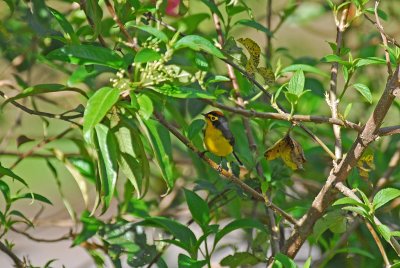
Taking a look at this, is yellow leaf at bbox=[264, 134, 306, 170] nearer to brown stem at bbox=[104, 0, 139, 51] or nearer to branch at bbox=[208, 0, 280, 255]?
branch at bbox=[208, 0, 280, 255]

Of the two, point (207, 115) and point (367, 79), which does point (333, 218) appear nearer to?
point (207, 115)

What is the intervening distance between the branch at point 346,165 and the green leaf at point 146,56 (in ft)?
1.01

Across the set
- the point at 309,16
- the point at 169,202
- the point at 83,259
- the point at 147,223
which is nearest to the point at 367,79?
the point at 309,16

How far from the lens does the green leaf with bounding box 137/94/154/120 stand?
1102 mm

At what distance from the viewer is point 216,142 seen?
1.39 metres

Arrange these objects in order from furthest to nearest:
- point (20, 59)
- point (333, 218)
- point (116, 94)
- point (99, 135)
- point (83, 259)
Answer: point (83, 259) < point (20, 59) < point (333, 218) < point (99, 135) < point (116, 94)

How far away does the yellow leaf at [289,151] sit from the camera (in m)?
1.27

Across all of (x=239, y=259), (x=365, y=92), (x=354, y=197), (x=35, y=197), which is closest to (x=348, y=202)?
(x=354, y=197)

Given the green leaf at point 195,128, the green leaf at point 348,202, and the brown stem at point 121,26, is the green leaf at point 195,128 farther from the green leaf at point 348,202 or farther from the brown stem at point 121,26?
the green leaf at point 348,202

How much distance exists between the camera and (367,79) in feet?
8.07

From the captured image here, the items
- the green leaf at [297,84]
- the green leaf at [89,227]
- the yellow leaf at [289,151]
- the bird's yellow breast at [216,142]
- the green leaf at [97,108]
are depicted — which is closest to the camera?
the green leaf at [97,108]

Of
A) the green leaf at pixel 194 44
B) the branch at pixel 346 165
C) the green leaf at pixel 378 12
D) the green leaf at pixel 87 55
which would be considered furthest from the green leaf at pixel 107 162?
the green leaf at pixel 378 12

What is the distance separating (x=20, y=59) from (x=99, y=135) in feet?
2.71

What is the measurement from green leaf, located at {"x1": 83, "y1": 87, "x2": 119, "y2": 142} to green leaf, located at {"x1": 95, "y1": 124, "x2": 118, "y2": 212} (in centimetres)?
13
